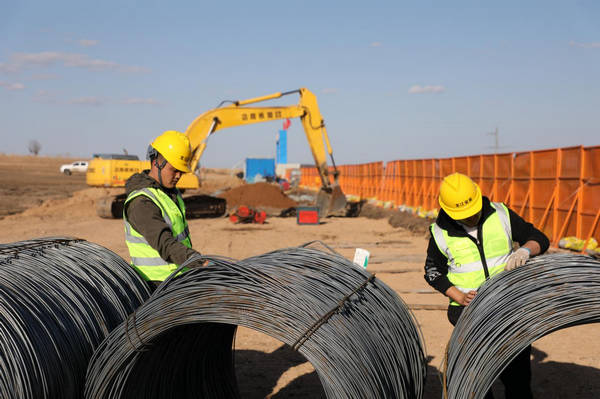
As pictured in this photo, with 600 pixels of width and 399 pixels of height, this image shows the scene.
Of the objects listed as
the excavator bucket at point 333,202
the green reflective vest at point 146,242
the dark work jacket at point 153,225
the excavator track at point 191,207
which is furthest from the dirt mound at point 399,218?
the dark work jacket at point 153,225

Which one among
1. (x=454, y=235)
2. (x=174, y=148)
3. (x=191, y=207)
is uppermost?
(x=174, y=148)

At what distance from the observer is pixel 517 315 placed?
319cm

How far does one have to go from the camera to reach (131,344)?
3422mm

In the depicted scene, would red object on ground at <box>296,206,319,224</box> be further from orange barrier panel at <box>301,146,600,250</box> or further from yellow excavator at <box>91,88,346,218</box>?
orange barrier panel at <box>301,146,600,250</box>

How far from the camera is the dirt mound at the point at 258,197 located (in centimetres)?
2589

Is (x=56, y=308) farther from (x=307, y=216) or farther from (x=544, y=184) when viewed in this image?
(x=307, y=216)

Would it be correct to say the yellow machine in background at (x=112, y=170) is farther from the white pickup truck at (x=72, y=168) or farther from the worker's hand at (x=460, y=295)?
the white pickup truck at (x=72, y=168)

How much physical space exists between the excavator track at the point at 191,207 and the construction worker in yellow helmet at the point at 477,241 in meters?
18.4

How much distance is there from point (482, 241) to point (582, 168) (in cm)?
1009

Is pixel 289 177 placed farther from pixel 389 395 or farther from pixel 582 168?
pixel 389 395

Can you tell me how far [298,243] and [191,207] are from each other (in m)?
8.10

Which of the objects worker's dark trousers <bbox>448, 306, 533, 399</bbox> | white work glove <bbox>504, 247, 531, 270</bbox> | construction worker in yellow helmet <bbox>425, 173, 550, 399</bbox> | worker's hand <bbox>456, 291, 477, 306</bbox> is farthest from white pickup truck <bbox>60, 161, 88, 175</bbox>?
white work glove <bbox>504, 247, 531, 270</bbox>

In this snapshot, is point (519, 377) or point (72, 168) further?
point (72, 168)

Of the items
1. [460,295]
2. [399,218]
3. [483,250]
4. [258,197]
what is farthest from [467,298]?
[258,197]
